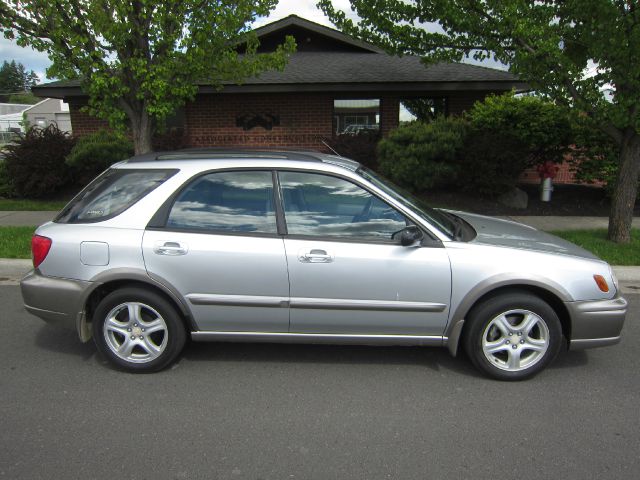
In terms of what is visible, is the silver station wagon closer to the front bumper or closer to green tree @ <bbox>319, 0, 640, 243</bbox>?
the front bumper

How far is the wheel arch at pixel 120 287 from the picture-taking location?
353 cm

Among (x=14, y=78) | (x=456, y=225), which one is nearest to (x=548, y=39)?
(x=456, y=225)

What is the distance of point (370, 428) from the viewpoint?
3006 mm

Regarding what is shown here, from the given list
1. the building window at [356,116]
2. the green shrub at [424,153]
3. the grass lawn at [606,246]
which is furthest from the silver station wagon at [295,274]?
the building window at [356,116]

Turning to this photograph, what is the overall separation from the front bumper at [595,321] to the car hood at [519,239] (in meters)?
0.36

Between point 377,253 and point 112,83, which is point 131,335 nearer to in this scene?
point 377,253

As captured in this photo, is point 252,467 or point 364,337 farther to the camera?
point 364,337

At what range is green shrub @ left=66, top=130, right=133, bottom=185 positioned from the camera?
10.8 meters

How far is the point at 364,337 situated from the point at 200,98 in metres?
10.8

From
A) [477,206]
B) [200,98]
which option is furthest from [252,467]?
[200,98]

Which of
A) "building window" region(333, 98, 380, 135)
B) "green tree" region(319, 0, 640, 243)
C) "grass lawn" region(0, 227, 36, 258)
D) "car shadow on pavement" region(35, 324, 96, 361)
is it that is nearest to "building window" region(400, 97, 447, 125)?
"building window" region(333, 98, 380, 135)

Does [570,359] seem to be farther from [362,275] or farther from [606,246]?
[606,246]

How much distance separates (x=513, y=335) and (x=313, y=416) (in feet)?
4.91

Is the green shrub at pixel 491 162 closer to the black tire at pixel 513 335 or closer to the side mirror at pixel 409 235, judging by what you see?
the black tire at pixel 513 335
